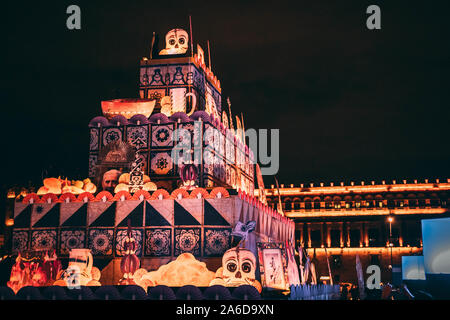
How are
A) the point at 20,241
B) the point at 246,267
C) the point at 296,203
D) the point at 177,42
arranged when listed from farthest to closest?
the point at 296,203, the point at 177,42, the point at 20,241, the point at 246,267

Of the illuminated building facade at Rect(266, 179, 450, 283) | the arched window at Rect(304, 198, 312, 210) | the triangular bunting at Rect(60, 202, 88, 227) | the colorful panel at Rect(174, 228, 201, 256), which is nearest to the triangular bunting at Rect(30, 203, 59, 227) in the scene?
the triangular bunting at Rect(60, 202, 88, 227)

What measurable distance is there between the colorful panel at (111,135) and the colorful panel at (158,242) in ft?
28.8

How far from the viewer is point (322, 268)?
3105 inches

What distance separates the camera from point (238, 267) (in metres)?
28.2

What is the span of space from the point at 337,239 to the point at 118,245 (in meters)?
53.4

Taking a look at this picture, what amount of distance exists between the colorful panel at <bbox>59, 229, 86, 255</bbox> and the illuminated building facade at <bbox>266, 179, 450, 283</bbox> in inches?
1948

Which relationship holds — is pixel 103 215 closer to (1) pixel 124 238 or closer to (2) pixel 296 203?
(1) pixel 124 238

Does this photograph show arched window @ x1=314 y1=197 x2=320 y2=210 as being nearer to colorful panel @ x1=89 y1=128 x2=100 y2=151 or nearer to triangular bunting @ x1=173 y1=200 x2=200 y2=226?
colorful panel @ x1=89 y1=128 x2=100 y2=151

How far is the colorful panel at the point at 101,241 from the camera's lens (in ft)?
113

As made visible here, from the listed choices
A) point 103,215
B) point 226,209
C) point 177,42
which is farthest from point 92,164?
point 226,209

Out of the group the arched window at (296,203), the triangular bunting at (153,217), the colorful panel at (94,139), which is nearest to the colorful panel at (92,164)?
the colorful panel at (94,139)

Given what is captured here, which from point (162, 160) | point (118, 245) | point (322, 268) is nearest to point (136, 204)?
point (118, 245)

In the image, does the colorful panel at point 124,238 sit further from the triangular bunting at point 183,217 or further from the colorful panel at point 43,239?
the colorful panel at point 43,239

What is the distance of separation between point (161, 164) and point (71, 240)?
804 centimetres
